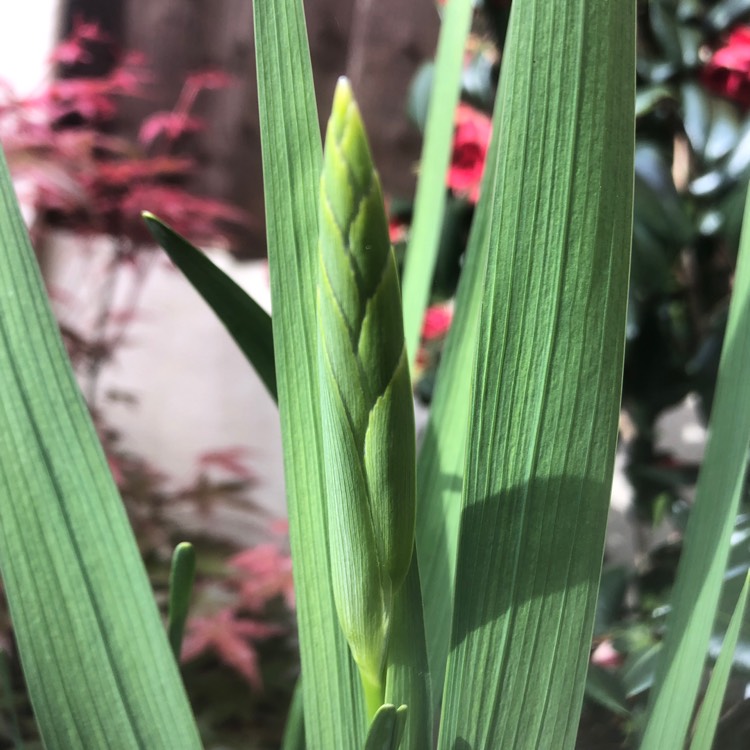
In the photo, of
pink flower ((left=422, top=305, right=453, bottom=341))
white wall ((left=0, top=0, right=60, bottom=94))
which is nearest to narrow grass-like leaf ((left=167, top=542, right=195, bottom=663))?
pink flower ((left=422, top=305, right=453, bottom=341))

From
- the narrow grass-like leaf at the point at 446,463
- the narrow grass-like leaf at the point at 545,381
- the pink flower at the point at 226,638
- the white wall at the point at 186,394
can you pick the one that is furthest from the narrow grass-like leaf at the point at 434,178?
the white wall at the point at 186,394

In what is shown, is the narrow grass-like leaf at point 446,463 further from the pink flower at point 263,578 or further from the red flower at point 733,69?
the pink flower at point 263,578

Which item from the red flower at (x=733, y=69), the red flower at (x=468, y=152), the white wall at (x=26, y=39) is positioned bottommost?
the red flower at (x=468, y=152)

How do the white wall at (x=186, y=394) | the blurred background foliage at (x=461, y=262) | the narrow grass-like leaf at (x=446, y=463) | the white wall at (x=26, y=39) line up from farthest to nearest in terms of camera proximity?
the white wall at (x=186, y=394) < the white wall at (x=26, y=39) < the blurred background foliage at (x=461, y=262) < the narrow grass-like leaf at (x=446, y=463)

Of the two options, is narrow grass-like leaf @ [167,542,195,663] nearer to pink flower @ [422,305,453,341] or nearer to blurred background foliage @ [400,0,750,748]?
blurred background foliage @ [400,0,750,748]

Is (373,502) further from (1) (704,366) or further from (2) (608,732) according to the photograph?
(1) (704,366)

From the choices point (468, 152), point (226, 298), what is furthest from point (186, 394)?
point (226, 298)

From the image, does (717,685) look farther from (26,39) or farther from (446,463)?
(26,39)
